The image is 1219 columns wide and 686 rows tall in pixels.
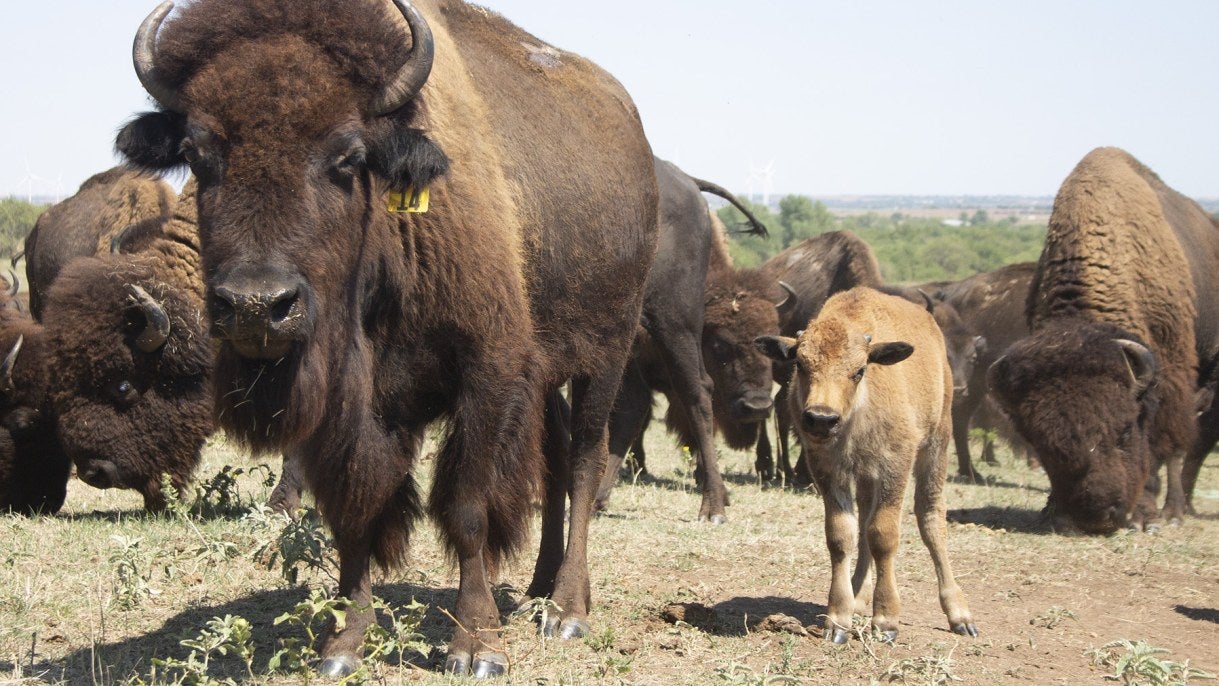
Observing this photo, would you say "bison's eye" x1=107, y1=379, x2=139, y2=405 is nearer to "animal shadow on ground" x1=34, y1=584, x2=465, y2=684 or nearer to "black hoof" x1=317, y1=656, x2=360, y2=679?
"animal shadow on ground" x1=34, y1=584, x2=465, y2=684

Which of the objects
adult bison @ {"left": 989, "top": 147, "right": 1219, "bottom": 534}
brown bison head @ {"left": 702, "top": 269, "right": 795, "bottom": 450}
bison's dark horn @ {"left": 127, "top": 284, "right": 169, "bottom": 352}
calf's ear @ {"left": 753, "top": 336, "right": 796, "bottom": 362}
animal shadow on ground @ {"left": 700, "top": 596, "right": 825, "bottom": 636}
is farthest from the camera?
brown bison head @ {"left": 702, "top": 269, "right": 795, "bottom": 450}

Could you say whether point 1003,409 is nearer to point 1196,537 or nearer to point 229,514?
point 1196,537

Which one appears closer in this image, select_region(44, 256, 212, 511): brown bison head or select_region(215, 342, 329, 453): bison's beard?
select_region(215, 342, 329, 453): bison's beard

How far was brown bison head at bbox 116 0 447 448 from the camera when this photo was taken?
13.8ft

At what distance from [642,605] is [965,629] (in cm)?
168

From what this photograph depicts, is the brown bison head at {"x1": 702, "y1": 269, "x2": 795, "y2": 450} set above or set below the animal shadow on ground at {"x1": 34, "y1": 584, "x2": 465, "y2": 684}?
above

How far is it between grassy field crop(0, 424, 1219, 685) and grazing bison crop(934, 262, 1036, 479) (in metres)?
5.52

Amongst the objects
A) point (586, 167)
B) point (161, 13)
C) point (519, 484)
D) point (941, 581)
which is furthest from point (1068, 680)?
point (161, 13)

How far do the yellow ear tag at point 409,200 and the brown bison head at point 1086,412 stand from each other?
6.94 m

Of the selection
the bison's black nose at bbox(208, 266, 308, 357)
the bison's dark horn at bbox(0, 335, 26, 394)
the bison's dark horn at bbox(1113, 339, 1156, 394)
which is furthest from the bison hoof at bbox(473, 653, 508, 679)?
Answer: the bison's dark horn at bbox(1113, 339, 1156, 394)

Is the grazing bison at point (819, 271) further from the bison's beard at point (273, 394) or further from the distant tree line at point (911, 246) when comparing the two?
the distant tree line at point (911, 246)

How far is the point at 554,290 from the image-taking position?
19.4 feet

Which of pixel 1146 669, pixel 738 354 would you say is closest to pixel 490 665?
pixel 1146 669

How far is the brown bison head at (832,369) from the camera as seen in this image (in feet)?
18.7
